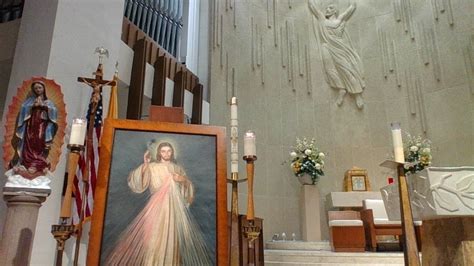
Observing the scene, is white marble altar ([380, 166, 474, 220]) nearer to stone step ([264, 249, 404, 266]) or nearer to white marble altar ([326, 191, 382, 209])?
stone step ([264, 249, 404, 266])

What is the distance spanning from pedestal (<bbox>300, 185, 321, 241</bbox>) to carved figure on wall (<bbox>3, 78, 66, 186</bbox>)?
466 cm

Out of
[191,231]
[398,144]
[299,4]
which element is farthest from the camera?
[299,4]

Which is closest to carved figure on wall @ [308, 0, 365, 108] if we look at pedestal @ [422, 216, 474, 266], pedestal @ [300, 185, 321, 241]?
pedestal @ [300, 185, 321, 241]

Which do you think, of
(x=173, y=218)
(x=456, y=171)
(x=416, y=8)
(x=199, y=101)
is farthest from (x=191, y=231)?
(x=416, y=8)

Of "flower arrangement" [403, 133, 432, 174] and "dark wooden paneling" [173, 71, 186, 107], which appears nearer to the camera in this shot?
"dark wooden paneling" [173, 71, 186, 107]

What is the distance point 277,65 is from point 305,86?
30.3 inches

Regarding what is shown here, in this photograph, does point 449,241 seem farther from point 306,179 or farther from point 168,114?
point 306,179

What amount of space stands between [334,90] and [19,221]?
672cm

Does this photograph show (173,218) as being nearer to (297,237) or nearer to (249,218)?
(249,218)

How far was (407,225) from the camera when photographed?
2.24m

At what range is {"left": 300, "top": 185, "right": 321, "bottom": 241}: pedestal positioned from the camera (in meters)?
6.65

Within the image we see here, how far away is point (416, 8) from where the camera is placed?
7.92 meters

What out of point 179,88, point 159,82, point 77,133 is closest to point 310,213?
point 179,88

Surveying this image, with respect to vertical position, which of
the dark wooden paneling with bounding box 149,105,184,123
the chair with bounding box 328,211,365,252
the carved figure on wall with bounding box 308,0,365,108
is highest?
the carved figure on wall with bounding box 308,0,365,108
